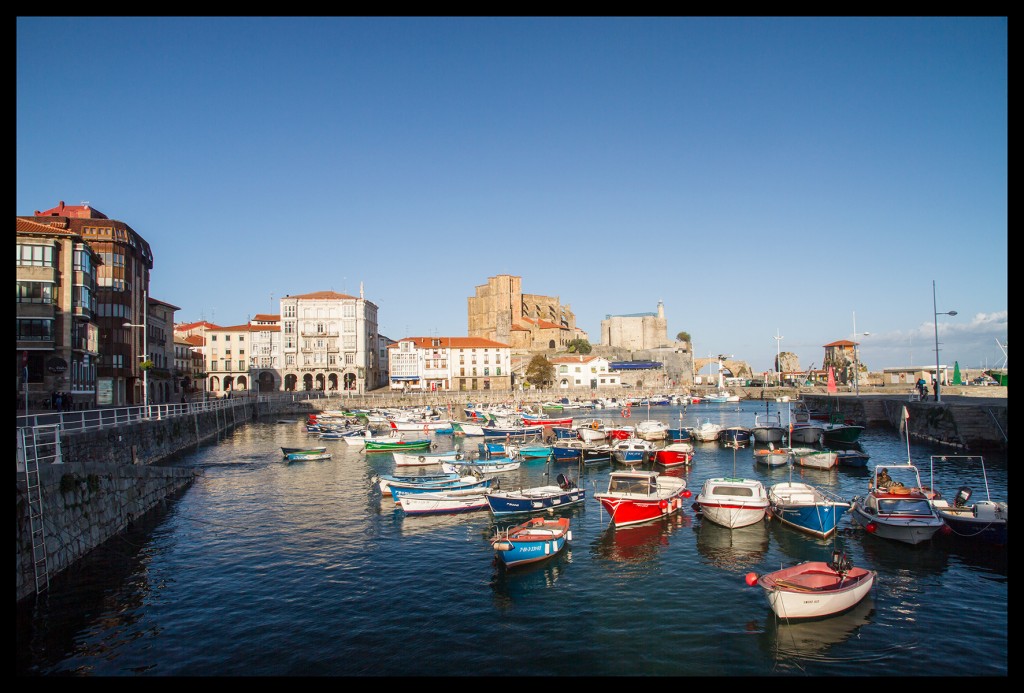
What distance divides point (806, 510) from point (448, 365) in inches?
4101

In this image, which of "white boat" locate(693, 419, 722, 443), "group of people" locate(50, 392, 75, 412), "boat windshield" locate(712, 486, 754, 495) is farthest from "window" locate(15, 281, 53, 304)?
"white boat" locate(693, 419, 722, 443)

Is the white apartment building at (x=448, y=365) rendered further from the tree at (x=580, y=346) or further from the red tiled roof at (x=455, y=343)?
the tree at (x=580, y=346)

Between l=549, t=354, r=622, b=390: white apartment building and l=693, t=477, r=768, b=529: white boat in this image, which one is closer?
l=693, t=477, r=768, b=529: white boat

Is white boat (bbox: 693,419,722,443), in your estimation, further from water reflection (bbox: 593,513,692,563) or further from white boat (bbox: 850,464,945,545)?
white boat (bbox: 850,464,945,545)

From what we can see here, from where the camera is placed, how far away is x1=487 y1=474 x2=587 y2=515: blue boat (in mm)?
27266

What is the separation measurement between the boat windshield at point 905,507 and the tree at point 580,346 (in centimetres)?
13790

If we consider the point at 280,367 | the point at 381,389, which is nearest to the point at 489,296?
the point at 381,389

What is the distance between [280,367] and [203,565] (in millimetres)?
92654

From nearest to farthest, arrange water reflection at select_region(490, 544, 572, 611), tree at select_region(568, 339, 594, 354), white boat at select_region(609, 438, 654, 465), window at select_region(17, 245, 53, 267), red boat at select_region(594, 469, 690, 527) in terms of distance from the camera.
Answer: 1. water reflection at select_region(490, 544, 572, 611)
2. red boat at select_region(594, 469, 690, 527)
3. white boat at select_region(609, 438, 654, 465)
4. window at select_region(17, 245, 53, 267)
5. tree at select_region(568, 339, 594, 354)

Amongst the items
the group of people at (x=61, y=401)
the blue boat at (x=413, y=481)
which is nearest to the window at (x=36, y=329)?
the group of people at (x=61, y=401)

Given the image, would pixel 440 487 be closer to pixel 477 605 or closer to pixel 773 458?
pixel 477 605

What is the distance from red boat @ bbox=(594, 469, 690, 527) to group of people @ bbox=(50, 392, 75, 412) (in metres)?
33.5

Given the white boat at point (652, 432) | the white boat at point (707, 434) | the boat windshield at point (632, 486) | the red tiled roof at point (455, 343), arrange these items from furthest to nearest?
Answer: the red tiled roof at point (455, 343) → the white boat at point (707, 434) → the white boat at point (652, 432) → the boat windshield at point (632, 486)

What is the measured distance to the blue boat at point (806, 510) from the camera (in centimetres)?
2378
